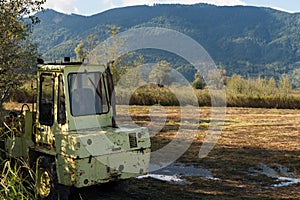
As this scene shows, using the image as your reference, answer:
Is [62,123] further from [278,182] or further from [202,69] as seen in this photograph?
[202,69]

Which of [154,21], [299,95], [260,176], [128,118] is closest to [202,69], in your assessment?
[299,95]

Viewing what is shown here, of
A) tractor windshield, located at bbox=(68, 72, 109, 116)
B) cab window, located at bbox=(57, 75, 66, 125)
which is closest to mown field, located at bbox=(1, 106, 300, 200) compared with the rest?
cab window, located at bbox=(57, 75, 66, 125)

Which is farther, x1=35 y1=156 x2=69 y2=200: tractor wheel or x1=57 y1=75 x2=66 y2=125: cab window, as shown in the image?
x1=57 y1=75 x2=66 y2=125: cab window

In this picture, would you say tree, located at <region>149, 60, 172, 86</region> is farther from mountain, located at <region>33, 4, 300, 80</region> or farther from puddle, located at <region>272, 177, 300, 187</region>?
mountain, located at <region>33, 4, 300, 80</region>

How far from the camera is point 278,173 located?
451 inches

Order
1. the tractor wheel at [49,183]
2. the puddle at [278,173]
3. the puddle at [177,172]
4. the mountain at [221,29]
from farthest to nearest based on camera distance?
1. the mountain at [221,29]
2. the puddle at [177,172]
3. the puddle at [278,173]
4. the tractor wheel at [49,183]

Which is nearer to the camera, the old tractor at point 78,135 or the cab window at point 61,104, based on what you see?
the old tractor at point 78,135

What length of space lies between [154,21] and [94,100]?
173219mm

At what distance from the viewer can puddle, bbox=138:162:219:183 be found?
426 inches

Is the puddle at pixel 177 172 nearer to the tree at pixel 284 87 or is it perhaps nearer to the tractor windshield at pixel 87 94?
the tractor windshield at pixel 87 94

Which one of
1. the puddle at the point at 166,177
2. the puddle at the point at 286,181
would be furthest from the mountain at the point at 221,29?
the puddle at the point at 166,177

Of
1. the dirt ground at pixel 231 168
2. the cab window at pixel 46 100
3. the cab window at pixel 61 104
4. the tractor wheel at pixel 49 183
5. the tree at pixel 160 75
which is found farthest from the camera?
the tree at pixel 160 75

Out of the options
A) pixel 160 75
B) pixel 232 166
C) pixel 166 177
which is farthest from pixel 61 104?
pixel 160 75

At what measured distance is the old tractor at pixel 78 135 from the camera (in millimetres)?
7402
